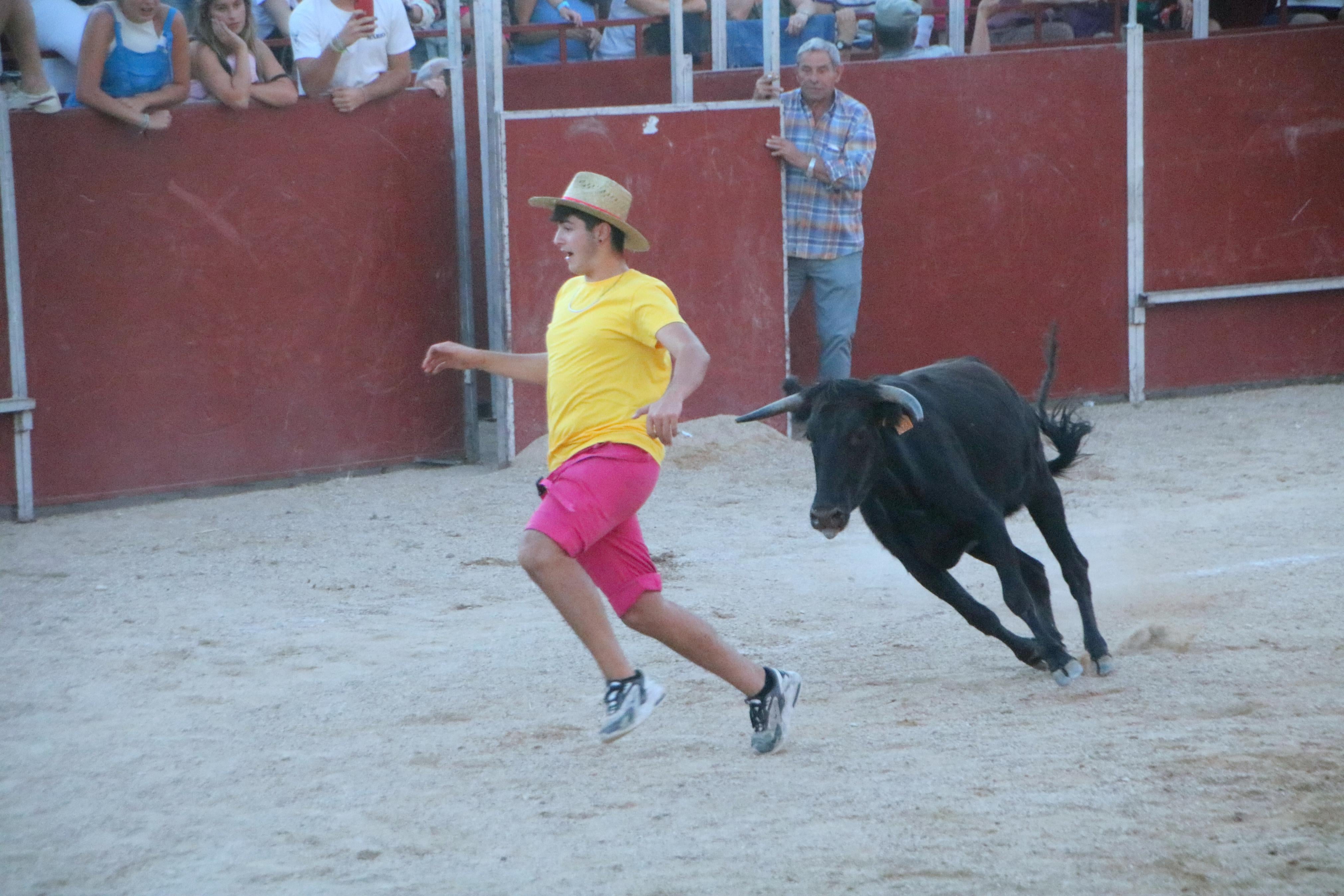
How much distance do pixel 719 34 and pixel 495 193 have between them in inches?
101

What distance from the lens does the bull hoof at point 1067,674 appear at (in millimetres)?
5289

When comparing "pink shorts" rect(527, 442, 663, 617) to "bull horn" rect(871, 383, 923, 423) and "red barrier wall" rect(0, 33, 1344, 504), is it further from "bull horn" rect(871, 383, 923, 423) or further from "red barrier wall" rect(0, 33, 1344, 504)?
"red barrier wall" rect(0, 33, 1344, 504)

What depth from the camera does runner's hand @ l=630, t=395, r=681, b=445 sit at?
4.04 metres

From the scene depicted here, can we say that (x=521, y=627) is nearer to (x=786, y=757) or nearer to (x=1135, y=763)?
(x=786, y=757)

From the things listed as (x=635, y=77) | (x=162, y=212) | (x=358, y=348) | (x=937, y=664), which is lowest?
(x=937, y=664)

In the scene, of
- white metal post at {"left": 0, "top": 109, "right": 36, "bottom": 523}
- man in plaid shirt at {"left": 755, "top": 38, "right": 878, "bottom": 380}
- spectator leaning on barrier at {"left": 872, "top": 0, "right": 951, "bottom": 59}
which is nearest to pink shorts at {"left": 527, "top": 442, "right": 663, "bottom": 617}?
white metal post at {"left": 0, "top": 109, "right": 36, "bottom": 523}

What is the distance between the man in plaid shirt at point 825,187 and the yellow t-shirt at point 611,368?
5006 millimetres

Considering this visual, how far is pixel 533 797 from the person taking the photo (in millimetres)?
4301

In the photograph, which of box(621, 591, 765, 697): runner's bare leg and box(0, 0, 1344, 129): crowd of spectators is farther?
box(0, 0, 1344, 129): crowd of spectators

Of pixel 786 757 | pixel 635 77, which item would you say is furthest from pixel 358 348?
pixel 786 757

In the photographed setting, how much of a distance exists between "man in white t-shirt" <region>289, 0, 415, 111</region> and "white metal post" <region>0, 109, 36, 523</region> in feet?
5.17

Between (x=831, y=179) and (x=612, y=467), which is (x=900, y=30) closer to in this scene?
(x=831, y=179)

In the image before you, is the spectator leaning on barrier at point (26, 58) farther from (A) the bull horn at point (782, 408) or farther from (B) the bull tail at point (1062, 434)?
(B) the bull tail at point (1062, 434)

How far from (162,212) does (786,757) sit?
5144 mm
